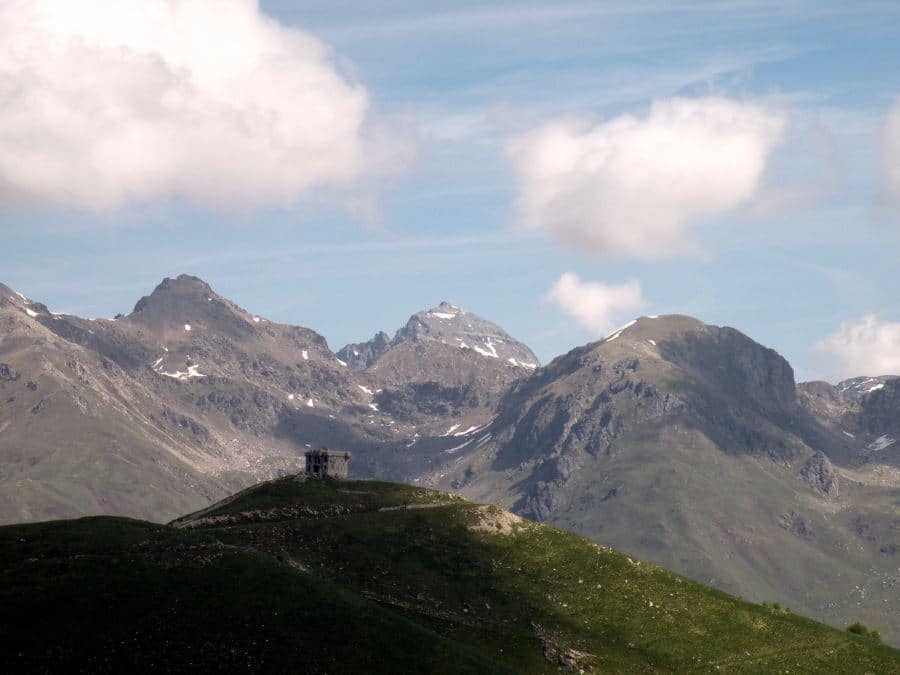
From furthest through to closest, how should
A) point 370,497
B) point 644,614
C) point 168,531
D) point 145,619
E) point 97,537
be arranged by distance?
point 370,497
point 644,614
point 168,531
point 97,537
point 145,619

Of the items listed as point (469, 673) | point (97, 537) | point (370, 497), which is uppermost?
point (370, 497)

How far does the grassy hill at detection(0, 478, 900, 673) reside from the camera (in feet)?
302

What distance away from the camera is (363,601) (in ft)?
350

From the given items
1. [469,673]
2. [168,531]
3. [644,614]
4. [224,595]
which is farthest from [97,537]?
[644,614]

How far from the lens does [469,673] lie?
96438 millimetres

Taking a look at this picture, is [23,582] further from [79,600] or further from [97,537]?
[97,537]

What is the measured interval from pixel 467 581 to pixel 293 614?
108 feet

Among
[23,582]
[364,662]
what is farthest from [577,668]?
[23,582]

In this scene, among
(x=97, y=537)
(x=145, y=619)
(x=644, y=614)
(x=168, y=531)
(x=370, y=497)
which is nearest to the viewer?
(x=145, y=619)

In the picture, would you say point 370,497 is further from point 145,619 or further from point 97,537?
point 145,619

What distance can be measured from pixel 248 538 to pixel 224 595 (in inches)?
1090

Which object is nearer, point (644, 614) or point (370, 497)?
point (644, 614)

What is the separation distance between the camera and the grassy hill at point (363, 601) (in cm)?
9200

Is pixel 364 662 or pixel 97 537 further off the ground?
pixel 97 537
